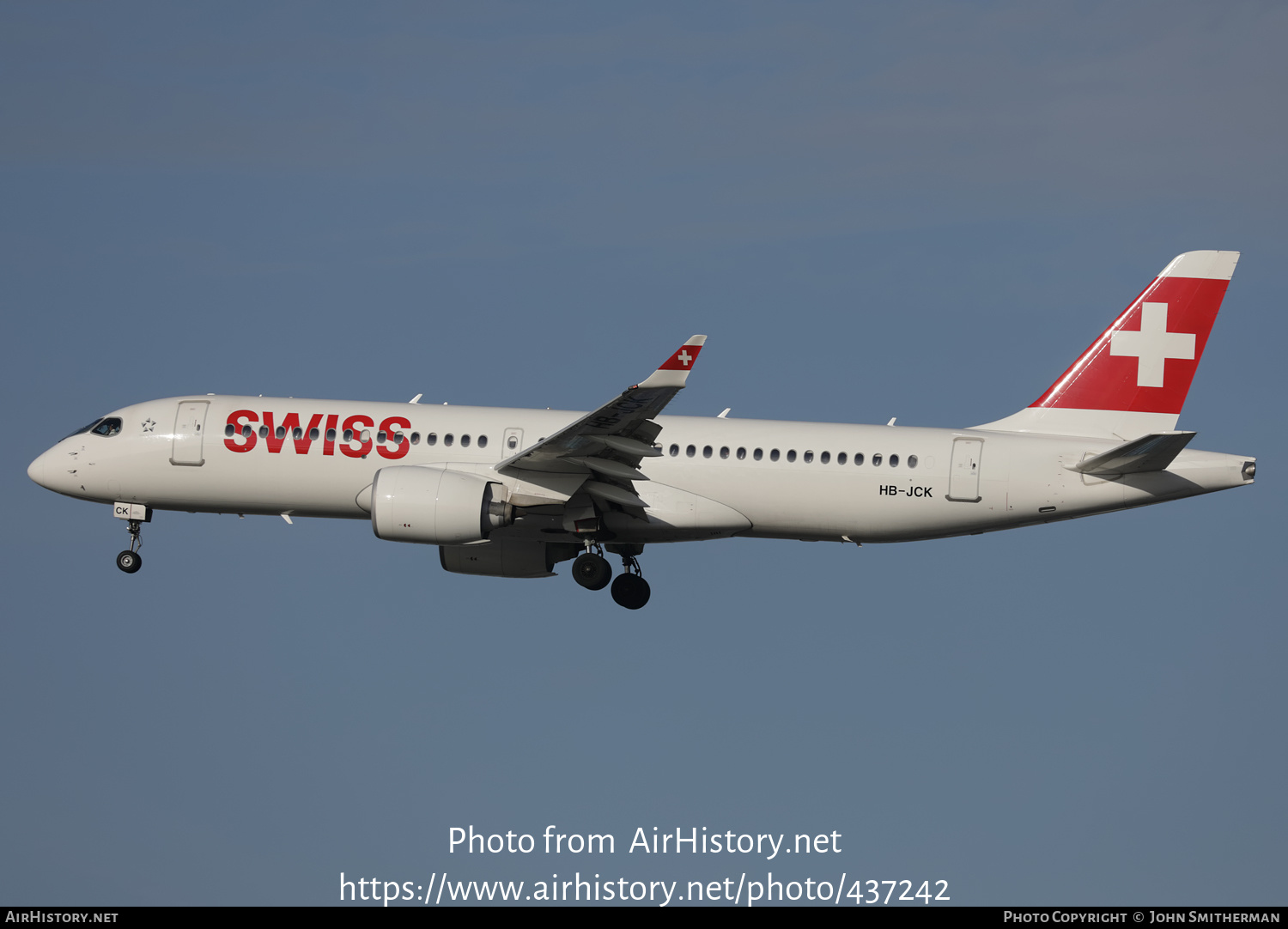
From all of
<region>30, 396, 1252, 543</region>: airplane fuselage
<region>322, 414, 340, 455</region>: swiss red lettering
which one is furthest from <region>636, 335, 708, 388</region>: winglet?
<region>322, 414, 340, 455</region>: swiss red lettering

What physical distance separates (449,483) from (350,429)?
410 centimetres

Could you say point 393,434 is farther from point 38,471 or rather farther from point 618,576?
point 38,471

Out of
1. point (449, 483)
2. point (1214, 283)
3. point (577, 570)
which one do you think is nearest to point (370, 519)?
point (449, 483)

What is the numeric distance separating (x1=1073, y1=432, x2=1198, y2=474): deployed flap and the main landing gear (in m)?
11.4

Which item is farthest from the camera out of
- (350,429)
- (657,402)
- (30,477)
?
(30,477)

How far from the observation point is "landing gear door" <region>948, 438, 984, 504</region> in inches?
1427

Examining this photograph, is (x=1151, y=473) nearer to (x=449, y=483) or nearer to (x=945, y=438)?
(x=945, y=438)

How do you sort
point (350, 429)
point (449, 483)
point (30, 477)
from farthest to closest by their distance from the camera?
point (30, 477), point (350, 429), point (449, 483)

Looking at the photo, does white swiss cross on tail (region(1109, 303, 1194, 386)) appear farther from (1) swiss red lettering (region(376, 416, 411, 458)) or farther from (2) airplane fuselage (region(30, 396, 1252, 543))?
(1) swiss red lettering (region(376, 416, 411, 458))

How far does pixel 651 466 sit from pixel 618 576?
3.93 meters

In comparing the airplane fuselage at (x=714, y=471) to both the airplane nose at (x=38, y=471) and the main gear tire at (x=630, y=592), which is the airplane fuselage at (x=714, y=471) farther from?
the airplane nose at (x=38, y=471)

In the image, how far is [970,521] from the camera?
3653 cm

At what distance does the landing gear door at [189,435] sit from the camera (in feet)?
125

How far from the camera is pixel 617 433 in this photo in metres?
33.9
